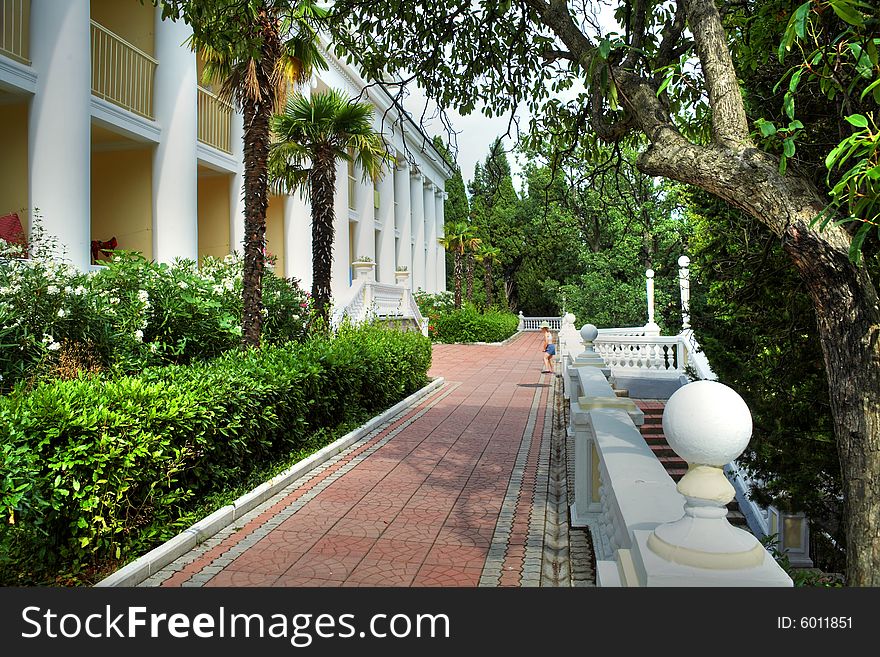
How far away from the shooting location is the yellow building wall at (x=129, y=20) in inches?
580

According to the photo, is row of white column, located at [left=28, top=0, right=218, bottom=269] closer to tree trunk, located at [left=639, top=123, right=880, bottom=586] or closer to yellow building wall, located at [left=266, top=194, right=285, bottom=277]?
yellow building wall, located at [left=266, top=194, right=285, bottom=277]

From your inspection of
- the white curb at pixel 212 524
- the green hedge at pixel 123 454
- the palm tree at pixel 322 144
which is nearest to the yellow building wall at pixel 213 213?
the palm tree at pixel 322 144

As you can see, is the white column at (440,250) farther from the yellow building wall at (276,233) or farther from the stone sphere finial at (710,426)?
the stone sphere finial at (710,426)

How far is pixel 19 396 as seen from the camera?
16.1ft

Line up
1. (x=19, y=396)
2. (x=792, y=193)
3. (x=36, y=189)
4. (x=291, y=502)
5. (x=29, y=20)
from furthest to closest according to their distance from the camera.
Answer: (x=29, y=20) → (x=36, y=189) → (x=291, y=502) → (x=19, y=396) → (x=792, y=193)

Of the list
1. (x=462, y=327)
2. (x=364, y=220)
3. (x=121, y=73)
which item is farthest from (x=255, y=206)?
(x=462, y=327)

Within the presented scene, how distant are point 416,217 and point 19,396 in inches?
1390

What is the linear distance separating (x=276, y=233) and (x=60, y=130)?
1048 cm

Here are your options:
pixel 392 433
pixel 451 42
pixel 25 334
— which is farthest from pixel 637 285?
pixel 25 334

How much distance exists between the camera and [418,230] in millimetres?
39281

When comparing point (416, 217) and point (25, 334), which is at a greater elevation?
point (416, 217)

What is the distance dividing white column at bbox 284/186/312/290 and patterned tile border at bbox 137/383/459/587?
10882 mm

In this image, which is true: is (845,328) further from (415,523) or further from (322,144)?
(322,144)
